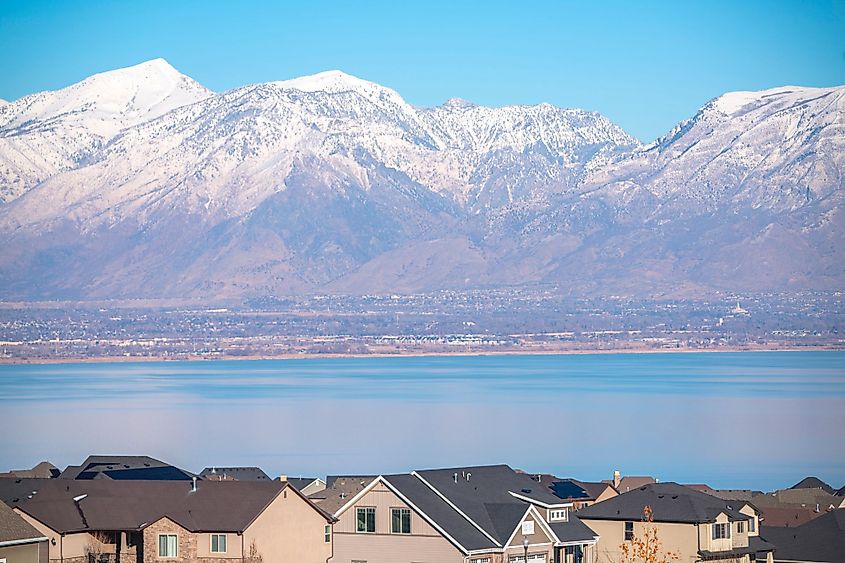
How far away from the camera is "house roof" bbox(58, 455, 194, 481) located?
44656 mm

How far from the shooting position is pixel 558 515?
3594cm

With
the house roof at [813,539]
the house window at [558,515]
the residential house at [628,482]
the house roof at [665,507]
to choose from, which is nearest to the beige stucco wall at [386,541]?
the house window at [558,515]

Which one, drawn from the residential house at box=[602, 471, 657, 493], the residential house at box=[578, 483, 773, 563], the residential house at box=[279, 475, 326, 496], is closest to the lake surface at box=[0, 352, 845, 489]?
the residential house at box=[602, 471, 657, 493]

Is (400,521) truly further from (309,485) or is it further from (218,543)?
(309,485)

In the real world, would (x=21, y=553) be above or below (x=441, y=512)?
below

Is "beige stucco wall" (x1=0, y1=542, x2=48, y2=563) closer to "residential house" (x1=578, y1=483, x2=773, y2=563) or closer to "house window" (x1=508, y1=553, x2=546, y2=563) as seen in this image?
"house window" (x1=508, y1=553, x2=546, y2=563)

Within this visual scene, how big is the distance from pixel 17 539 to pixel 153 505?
18.7ft

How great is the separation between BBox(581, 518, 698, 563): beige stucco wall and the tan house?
569cm

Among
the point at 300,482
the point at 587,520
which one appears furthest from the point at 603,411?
the point at 587,520

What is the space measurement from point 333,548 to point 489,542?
9.94ft

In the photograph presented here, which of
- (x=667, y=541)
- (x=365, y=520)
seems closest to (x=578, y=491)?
(x=667, y=541)

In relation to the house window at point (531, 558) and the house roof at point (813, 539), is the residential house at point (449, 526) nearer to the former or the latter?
the house window at point (531, 558)

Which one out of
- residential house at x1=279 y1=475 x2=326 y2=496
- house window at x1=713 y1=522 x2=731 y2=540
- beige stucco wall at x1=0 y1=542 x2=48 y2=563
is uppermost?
residential house at x1=279 y1=475 x2=326 y2=496

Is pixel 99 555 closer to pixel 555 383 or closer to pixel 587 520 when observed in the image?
pixel 587 520
